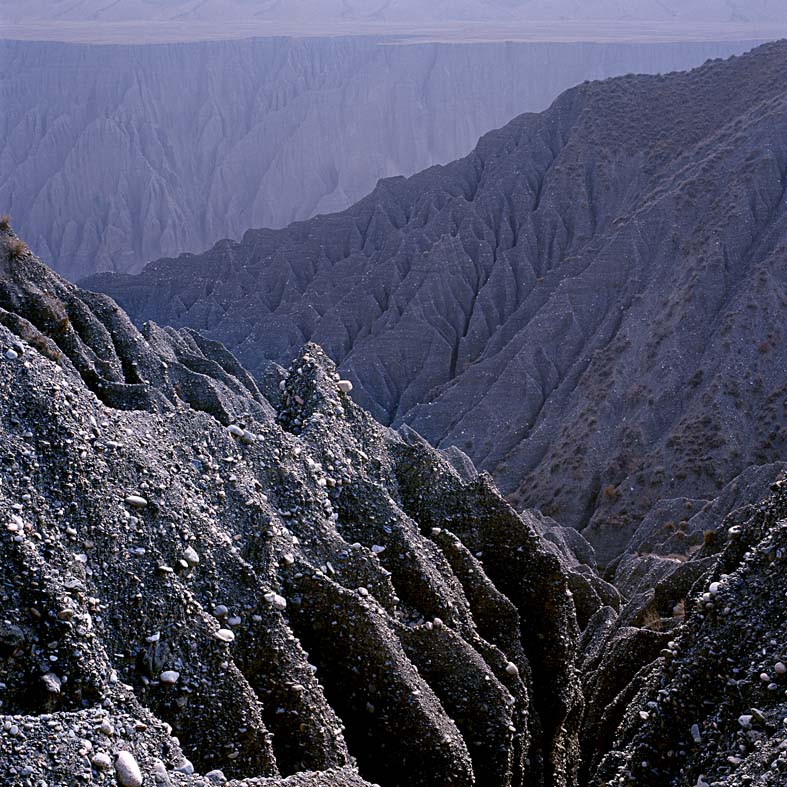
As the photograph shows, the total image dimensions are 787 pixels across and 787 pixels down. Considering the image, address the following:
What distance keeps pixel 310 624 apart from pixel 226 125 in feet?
362

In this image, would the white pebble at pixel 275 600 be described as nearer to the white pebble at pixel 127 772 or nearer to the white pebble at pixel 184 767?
the white pebble at pixel 184 767

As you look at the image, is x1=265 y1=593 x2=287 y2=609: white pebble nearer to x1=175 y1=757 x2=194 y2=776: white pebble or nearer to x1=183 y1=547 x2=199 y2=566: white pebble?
x1=183 y1=547 x2=199 y2=566: white pebble

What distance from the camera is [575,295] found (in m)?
50.3

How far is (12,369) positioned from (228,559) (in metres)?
2.89

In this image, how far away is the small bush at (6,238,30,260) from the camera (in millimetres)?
16578

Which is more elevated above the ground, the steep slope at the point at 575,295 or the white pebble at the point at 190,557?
the steep slope at the point at 575,295

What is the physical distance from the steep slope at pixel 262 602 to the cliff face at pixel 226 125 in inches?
3696

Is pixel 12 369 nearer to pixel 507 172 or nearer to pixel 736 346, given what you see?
pixel 736 346

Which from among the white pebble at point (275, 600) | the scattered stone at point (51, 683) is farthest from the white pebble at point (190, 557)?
the scattered stone at point (51, 683)

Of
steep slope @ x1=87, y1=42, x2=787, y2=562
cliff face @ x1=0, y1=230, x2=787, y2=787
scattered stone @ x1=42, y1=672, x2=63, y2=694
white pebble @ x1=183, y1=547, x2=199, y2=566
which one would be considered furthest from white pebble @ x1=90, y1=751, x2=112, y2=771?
steep slope @ x1=87, y1=42, x2=787, y2=562

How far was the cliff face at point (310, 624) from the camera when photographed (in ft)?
23.4

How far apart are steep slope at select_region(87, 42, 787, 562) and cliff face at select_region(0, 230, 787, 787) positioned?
20.4 metres

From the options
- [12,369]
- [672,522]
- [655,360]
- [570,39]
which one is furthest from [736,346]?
[570,39]

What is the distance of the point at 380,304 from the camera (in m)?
62.1
